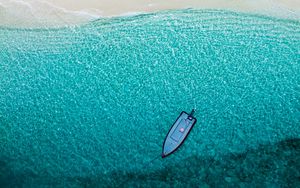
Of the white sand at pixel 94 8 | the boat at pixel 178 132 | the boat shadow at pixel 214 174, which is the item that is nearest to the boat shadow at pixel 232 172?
the boat shadow at pixel 214 174

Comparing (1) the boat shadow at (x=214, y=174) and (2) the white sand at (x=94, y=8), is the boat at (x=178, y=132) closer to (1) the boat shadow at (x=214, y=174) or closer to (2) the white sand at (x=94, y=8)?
(1) the boat shadow at (x=214, y=174)

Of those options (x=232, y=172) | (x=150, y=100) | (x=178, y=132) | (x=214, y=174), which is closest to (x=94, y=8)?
(x=150, y=100)

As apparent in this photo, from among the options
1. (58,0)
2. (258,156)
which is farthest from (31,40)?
(258,156)

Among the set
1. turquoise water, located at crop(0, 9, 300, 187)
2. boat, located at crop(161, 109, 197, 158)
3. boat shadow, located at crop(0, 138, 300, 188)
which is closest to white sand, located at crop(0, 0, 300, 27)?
turquoise water, located at crop(0, 9, 300, 187)

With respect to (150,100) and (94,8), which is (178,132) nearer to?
(150,100)

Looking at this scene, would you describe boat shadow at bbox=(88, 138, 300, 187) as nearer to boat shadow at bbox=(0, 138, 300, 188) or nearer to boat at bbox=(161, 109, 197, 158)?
boat shadow at bbox=(0, 138, 300, 188)

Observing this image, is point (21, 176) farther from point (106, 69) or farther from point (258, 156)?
point (258, 156)
